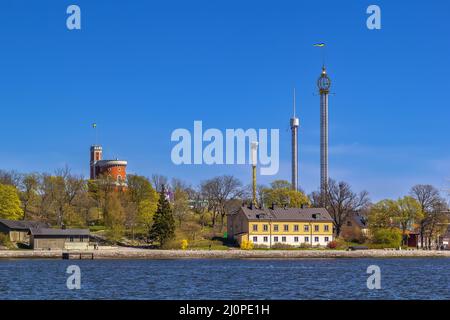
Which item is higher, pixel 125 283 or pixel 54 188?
pixel 54 188

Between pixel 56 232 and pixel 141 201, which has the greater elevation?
pixel 141 201

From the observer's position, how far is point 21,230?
282 ft

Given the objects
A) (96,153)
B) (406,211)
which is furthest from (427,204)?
(96,153)

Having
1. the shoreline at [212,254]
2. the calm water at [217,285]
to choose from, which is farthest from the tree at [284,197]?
the calm water at [217,285]

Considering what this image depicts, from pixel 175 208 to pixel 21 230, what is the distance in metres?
24.7

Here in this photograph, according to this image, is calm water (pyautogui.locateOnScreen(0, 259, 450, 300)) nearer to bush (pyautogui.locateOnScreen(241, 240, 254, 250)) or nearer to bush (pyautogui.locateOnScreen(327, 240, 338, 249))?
bush (pyautogui.locateOnScreen(241, 240, 254, 250))

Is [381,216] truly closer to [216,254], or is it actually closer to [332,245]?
A: [332,245]

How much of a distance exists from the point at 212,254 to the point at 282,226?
49.8ft

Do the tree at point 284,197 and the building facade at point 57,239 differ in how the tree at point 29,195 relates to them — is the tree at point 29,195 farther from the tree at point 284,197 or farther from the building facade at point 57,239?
the tree at point 284,197

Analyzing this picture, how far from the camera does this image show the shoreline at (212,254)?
75625 millimetres

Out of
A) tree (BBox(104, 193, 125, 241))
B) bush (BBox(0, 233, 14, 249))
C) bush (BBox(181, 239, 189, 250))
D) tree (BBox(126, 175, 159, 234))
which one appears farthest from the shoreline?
tree (BBox(126, 175, 159, 234))

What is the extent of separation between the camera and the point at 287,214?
3720 inches

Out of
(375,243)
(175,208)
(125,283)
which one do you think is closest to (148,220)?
(175,208)
